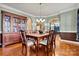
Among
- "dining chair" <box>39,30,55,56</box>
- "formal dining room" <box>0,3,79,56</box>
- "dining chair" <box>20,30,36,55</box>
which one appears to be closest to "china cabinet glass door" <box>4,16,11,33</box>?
"formal dining room" <box>0,3,79,56</box>

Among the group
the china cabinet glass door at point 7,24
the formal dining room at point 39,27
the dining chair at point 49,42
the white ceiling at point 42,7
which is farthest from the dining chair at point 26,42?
the white ceiling at point 42,7

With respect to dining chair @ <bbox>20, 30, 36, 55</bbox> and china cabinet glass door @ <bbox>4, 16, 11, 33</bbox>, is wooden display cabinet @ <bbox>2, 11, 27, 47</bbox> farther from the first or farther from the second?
dining chair @ <bbox>20, 30, 36, 55</bbox>

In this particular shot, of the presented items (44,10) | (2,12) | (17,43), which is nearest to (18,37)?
(17,43)

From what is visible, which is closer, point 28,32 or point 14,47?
point 28,32

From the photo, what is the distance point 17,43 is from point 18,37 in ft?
0.55

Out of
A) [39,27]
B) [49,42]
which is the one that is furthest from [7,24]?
[49,42]

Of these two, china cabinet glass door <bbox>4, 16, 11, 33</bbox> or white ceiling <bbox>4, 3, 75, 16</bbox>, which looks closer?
white ceiling <bbox>4, 3, 75, 16</bbox>

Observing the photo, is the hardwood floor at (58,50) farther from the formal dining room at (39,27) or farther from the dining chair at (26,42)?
the dining chair at (26,42)

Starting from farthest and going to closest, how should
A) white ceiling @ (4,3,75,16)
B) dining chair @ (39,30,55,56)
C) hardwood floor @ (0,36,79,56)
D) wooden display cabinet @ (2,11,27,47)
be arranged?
dining chair @ (39,30,55,56) < wooden display cabinet @ (2,11,27,47) < hardwood floor @ (0,36,79,56) < white ceiling @ (4,3,75,16)

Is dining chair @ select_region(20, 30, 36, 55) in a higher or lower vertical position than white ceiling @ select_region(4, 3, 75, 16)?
lower

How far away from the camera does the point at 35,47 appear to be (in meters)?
2.72

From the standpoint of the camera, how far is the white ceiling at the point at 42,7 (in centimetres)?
232

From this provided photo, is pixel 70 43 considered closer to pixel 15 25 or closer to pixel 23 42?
pixel 23 42

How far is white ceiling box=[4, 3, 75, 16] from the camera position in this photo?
91.4 inches
